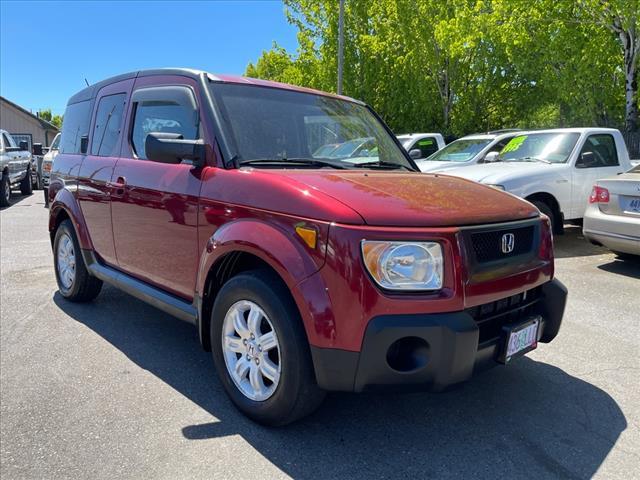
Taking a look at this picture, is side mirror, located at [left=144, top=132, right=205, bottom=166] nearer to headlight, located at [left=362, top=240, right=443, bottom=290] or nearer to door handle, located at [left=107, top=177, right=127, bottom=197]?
door handle, located at [left=107, top=177, right=127, bottom=197]

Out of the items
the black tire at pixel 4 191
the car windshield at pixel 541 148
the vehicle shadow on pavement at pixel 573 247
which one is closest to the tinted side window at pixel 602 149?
the car windshield at pixel 541 148

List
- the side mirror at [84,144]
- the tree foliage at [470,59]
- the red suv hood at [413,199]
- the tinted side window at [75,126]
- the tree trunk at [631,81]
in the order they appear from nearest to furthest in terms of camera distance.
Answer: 1. the red suv hood at [413,199]
2. the side mirror at [84,144]
3. the tinted side window at [75,126]
4. the tree trunk at [631,81]
5. the tree foliage at [470,59]

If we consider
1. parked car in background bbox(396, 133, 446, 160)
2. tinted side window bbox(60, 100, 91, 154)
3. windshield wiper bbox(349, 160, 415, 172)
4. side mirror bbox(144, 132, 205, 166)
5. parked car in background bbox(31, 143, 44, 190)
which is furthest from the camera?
parked car in background bbox(31, 143, 44, 190)

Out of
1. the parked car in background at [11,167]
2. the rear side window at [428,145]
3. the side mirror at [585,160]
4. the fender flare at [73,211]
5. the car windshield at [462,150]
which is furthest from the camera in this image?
the parked car in background at [11,167]

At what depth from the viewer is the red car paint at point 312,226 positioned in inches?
96.8

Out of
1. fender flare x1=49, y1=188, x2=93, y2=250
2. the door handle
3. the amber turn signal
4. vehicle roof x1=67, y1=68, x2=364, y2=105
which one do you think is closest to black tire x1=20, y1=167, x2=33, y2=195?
fender flare x1=49, y1=188, x2=93, y2=250

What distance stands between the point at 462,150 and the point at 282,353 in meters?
8.82

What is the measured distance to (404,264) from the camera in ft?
8.11

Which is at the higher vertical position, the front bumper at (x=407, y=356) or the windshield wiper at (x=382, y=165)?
the windshield wiper at (x=382, y=165)

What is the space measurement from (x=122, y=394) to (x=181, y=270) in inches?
33.0

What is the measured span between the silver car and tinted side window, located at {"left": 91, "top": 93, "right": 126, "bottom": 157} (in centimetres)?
543

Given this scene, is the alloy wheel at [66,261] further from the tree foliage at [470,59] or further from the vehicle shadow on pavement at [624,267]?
the tree foliage at [470,59]

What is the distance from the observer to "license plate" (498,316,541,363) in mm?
2732

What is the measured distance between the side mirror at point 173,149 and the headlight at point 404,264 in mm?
1311
